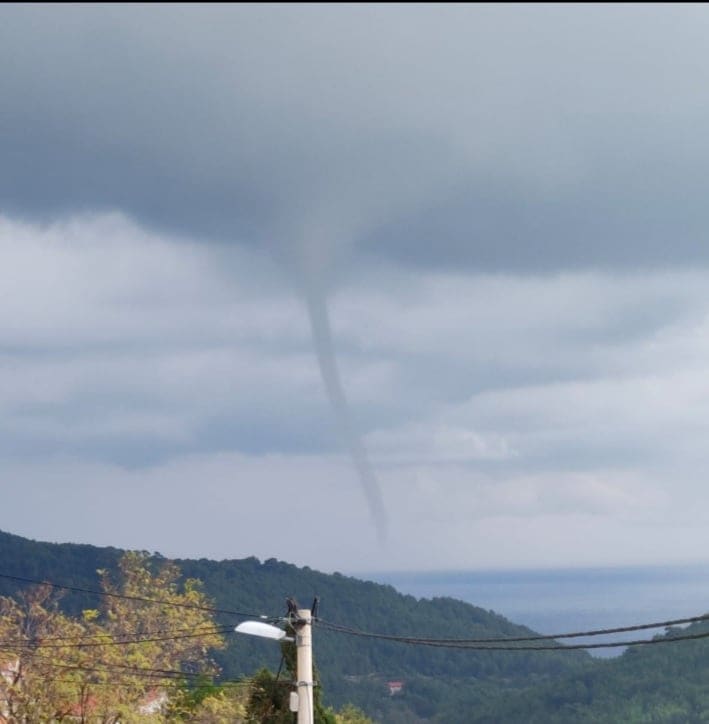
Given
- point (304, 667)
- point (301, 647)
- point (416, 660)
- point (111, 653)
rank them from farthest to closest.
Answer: point (416, 660), point (111, 653), point (301, 647), point (304, 667)

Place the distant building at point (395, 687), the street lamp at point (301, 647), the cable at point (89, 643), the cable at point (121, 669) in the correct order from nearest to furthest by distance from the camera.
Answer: the street lamp at point (301, 647), the cable at point (121, 669), the cable at point (89, 643), the distant building at point (395, 687)

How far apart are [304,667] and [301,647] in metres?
0.31

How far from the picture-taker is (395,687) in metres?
127

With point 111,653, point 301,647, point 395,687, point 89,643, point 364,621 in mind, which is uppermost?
point 364,621

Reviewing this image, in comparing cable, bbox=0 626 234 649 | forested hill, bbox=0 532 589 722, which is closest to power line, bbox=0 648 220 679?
cable, bbox=0 626 234 649

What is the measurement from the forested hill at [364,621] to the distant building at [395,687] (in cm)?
94

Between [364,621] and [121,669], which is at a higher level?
[364,621]

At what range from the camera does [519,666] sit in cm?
14550

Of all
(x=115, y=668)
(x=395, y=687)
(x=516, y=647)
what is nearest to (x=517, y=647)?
(x=516, y=647)

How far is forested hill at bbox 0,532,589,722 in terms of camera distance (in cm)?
12225

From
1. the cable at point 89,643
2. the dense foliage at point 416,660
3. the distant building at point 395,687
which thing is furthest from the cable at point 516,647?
the distant building at point 395,687

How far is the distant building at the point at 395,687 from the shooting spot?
407 ft

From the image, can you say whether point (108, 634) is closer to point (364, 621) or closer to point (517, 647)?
point (517, 647)

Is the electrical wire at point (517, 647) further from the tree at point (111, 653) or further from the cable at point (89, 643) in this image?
the tree at point (111, 653)
